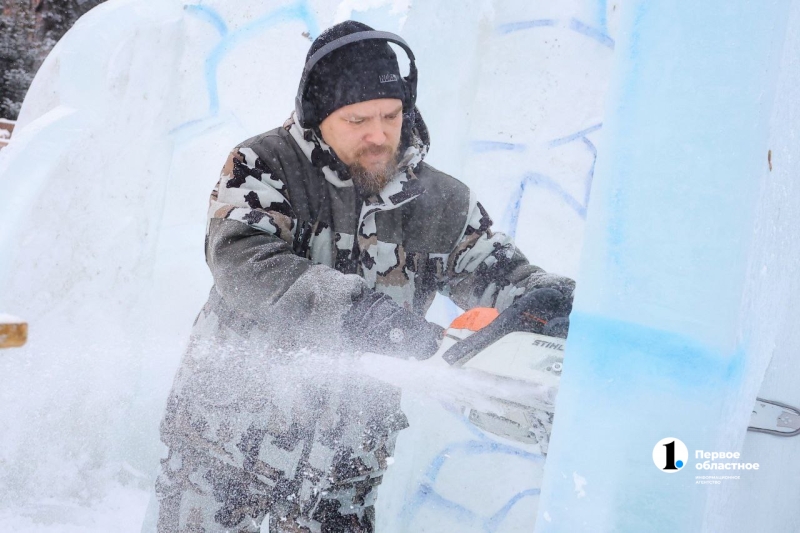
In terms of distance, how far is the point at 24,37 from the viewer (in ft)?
28.4

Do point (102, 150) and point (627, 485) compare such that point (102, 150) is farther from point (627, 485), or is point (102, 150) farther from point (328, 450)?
point (627, 485)

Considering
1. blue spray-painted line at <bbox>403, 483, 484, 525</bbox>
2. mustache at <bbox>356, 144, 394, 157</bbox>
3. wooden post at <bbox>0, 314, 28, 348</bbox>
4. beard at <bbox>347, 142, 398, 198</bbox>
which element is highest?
mustache at <bbox>356, 144, 394, 157</bbox>

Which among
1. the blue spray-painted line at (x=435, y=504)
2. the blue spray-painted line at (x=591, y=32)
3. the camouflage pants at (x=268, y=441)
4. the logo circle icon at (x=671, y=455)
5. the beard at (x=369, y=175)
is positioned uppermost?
the blue spray-painted line at (x=591, y=32)

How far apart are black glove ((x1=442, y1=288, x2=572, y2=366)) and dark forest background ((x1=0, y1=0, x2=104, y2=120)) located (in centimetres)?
816

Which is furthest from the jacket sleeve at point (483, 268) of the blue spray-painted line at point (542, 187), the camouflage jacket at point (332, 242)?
the blue spray-painted line at point (542, 187)

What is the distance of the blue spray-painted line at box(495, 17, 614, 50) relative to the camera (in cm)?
255

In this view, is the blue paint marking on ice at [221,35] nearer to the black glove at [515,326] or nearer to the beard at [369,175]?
the beard at [369,175]

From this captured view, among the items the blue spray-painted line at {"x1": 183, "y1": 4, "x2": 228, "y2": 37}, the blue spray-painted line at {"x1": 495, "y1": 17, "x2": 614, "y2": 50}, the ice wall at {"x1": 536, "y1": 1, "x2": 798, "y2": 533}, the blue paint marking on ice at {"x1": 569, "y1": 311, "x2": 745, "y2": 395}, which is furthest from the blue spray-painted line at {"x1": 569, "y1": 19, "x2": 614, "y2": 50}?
the blue paint marking on ice at {"x1": 569, "y1": 311, "x2": 745, "y2": 395}

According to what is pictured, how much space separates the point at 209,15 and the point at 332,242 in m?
Result: 1.52

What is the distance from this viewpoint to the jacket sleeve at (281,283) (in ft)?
4.67

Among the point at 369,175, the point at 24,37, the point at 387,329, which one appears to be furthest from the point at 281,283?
the point at 24,37

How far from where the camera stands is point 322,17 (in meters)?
2.77

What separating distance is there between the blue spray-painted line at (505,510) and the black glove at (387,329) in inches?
55.8

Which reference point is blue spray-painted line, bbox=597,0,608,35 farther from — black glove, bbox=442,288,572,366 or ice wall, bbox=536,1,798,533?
ice wall, bbox=536,1,798,533
